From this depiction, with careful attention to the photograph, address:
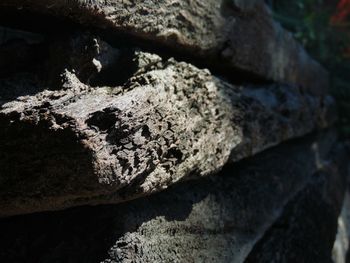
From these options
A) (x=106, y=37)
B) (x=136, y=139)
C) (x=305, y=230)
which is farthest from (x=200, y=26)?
(x=305, y=230)

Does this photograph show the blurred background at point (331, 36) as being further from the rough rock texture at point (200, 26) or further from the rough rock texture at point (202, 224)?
the rough rock texture at point (202, 224)

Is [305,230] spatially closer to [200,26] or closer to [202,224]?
[202,224]

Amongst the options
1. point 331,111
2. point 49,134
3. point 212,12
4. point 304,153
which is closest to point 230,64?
point 212,12

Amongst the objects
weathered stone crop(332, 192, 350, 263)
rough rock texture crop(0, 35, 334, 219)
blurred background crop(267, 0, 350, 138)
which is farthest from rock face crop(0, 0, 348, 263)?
blurred background crop(267, 0, 350, 138)

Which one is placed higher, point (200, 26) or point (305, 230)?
point (200, 26)

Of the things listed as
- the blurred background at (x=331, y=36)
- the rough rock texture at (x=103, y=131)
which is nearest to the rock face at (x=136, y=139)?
the rough rock texture at (x=103, y=131)

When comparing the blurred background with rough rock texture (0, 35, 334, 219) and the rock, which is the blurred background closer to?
the rock
